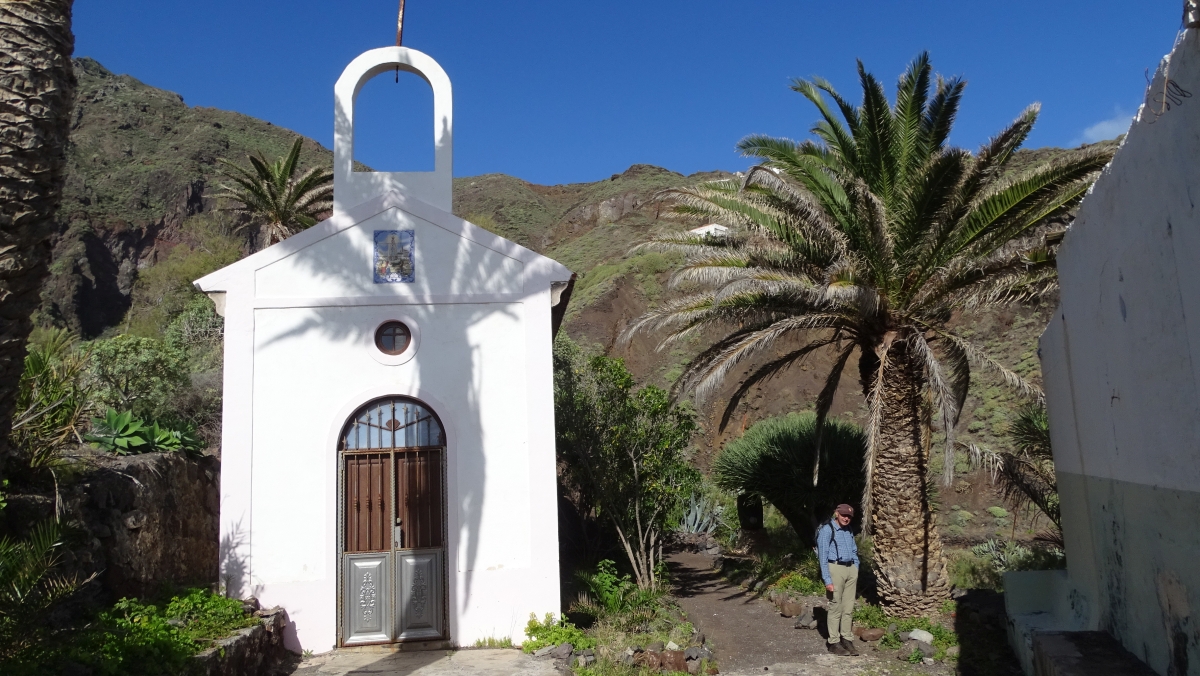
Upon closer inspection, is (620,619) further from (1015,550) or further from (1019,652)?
(1015,550)

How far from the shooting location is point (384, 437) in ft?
33.4

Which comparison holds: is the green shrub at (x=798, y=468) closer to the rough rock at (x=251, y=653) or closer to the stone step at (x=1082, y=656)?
the stone step at (x=1082, y=656)

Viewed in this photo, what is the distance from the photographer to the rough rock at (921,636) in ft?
33.3

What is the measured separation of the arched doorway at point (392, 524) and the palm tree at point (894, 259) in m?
3.39

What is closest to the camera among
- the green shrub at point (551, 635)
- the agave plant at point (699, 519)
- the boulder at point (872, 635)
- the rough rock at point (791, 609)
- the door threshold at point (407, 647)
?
the green shrub at point (551, 635)

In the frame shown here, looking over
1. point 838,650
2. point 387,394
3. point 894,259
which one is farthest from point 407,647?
point 894,259

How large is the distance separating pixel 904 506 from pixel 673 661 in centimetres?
376

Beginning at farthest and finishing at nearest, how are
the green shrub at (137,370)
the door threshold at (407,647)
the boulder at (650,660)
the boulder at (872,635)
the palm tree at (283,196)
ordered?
the palm tree at (283,196), the green shrub at (137,370), the boulder at (872,635), the door threshold at (407,647), the boulder at (650,660)

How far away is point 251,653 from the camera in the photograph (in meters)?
8.37

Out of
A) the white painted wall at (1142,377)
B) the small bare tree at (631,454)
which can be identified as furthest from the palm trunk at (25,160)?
the small bare tree at (631,454)

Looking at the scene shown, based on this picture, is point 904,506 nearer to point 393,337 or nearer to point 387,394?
point 387,394

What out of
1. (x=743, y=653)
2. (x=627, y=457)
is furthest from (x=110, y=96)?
(x=743, y=653)

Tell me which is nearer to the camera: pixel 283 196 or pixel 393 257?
pixel 393 257

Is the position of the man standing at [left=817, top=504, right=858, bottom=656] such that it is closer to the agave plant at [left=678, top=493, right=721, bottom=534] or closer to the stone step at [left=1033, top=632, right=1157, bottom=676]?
the stone step at [left=1033, top=632, right=1157, bottom=676]
